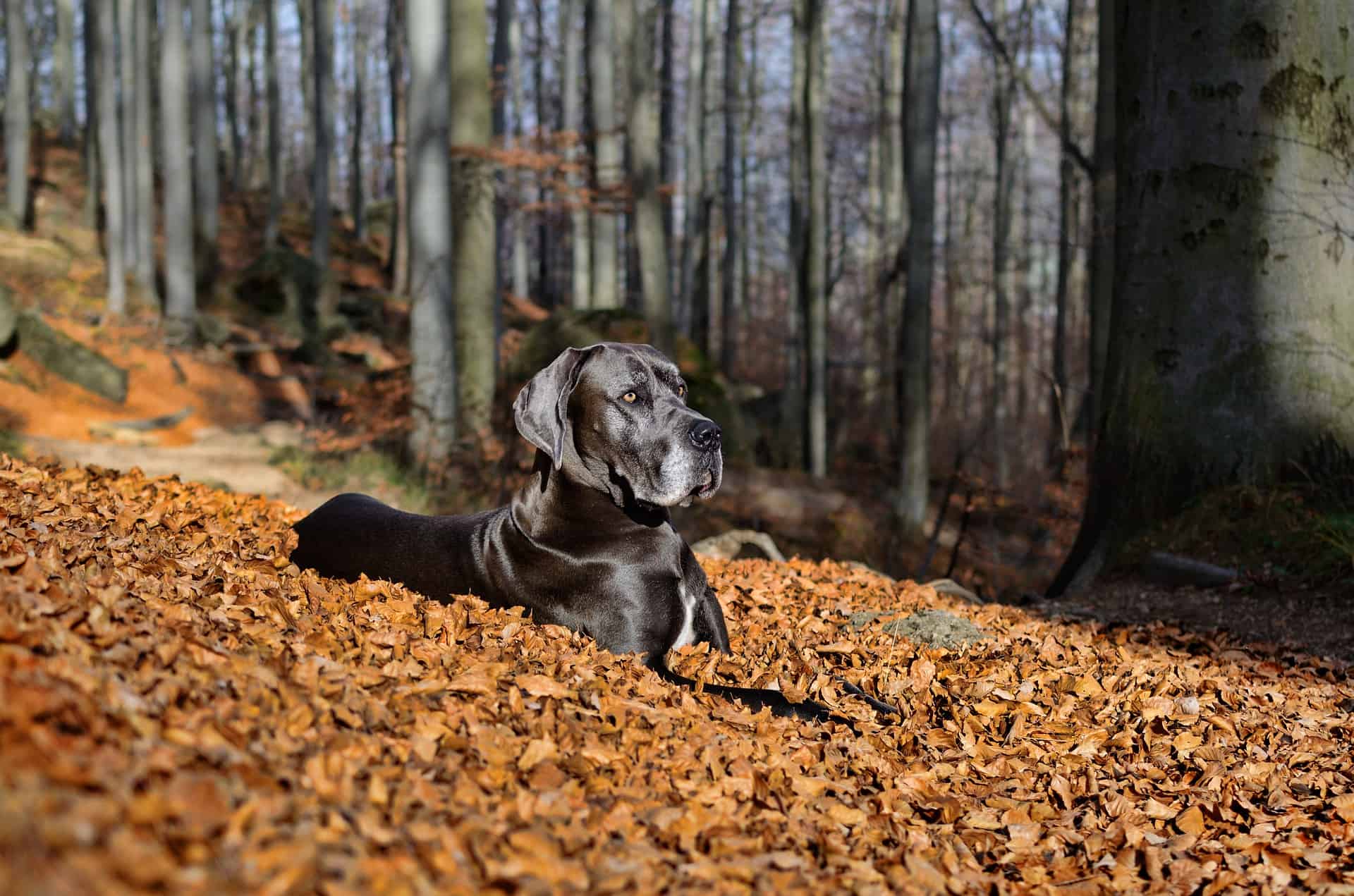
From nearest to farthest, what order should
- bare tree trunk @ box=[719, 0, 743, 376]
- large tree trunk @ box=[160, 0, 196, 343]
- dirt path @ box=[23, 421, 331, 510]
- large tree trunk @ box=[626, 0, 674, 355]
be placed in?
dirt path @ box=[23, 421, 331, 510] → large tree trunk @ box=[626, 0, 674, 355] → large tree trunk @ box=[160, 0, 196, 343] → bare tree trunk @ box=[719, 0, 743, 376]

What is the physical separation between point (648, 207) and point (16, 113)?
51.3 feet

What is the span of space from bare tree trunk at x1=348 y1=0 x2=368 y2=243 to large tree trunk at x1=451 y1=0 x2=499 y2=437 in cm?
1833

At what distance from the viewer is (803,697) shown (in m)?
4.06

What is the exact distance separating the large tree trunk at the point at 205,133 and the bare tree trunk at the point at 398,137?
154 inches

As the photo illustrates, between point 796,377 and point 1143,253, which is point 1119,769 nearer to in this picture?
point 1143,253

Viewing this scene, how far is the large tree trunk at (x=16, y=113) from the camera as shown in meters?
22.9

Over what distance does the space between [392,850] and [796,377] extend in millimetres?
17637

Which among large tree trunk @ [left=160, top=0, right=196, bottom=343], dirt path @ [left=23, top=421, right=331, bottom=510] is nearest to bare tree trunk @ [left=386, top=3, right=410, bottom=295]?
large tree trunk @ [left=160, top=0, right=196, bottom=343]

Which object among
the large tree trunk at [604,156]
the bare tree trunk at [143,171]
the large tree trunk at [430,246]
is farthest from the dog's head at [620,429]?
the bare tree trunk at [143,171]

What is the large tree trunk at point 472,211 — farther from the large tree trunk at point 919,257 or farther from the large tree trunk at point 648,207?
the large tree trunk at point 919,257

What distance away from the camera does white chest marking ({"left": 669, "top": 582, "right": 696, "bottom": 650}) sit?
431 centimetres

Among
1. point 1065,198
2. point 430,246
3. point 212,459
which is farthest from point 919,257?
point 1065,198

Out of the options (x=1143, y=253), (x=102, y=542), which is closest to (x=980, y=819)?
(x=102, y=542)

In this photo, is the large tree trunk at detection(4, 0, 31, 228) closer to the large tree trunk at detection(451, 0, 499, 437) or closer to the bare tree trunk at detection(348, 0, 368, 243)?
the bare tree trunk at detection(348, 0, 368, 243)
